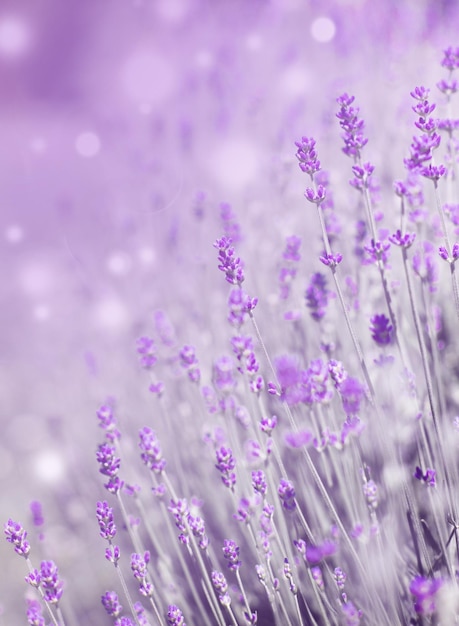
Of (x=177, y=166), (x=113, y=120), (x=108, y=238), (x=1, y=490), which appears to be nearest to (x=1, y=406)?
(x=1, y=490)

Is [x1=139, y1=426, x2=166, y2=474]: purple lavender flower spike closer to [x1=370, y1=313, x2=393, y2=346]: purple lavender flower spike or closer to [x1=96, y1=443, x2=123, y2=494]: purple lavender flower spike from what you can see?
[x1=96, y1=443, x2=123, y2=494]: purple lavender flower spike

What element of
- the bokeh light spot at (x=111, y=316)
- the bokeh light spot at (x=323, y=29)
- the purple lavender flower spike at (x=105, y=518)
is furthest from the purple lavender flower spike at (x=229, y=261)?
the bokeh light spot at (x=323, y=29)

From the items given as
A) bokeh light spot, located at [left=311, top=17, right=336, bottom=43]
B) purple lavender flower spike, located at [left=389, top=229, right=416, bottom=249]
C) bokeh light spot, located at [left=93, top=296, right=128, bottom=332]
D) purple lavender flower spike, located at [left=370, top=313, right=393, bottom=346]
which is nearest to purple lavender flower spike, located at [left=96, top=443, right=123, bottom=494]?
purple lavender flower spike, located at [left=370, top=313, right=393, bottom=346]

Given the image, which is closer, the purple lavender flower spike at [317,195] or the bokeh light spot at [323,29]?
the purple lavender flower spike at [317,195]

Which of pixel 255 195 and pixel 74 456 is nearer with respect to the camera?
pixel 74 456

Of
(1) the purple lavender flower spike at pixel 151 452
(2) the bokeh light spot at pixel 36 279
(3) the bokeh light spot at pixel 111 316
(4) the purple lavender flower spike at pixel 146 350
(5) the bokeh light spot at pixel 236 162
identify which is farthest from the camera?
(2) the bokeh light spot at pixel 36 279

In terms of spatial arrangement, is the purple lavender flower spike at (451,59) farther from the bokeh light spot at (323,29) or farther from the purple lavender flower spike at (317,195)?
the bokeh light spot at (323,29)

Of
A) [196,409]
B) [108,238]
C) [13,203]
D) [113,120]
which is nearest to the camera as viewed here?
[196,409]

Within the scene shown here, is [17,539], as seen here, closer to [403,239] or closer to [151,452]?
[151,452]

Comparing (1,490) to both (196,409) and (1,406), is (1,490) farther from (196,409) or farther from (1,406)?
(196,409)
